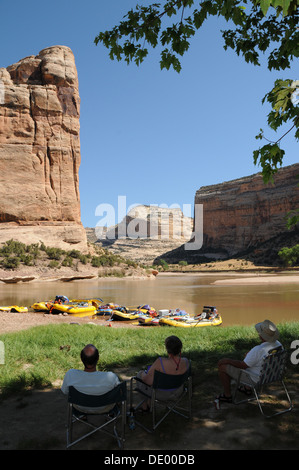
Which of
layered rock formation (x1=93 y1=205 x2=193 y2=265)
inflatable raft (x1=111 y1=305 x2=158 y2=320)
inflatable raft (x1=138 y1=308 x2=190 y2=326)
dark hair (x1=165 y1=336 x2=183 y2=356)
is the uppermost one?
layered rock formation (x1=93 y1=205 x2=193 y2=265)

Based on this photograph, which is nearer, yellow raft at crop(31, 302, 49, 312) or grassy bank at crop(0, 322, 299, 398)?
grassy bank at crop(0, 322, 299, 398)

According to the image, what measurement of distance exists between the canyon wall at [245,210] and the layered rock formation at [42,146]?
47395mm

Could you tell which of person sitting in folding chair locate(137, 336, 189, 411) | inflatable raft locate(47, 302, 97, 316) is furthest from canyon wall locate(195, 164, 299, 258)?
person sitting in folding chair locate(137, 336, 189, 411)

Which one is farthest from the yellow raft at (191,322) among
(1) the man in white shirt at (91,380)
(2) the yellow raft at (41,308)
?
(1) the man in white shirt at (91,380)

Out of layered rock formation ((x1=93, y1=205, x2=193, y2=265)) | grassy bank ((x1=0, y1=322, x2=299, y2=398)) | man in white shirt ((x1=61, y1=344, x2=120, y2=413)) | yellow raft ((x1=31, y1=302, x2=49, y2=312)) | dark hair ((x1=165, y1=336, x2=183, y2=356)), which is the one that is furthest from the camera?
layered rock formation ((x1=93, y1=205, x2=193, y2=265))

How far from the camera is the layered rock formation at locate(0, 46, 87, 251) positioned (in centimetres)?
5072

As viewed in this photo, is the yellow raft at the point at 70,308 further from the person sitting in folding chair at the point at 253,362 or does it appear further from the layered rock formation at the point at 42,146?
the layered rock formation at the point at 42,146

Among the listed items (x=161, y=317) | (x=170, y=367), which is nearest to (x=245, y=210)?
(x=161, y=317)

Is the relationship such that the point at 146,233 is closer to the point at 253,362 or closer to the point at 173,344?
the point at 253,362

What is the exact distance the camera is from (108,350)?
23.7ft

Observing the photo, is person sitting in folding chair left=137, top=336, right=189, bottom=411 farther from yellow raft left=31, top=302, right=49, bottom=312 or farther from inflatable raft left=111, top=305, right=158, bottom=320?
yellow raft left=31, top=302, right=49, bottom=312

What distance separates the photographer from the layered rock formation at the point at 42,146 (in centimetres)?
5072

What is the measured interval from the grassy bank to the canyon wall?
76.8m

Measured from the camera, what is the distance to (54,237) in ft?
160
